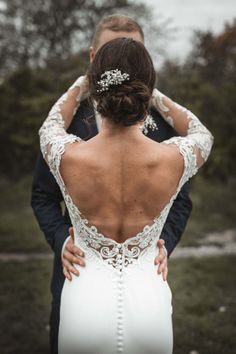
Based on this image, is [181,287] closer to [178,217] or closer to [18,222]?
[178,217]

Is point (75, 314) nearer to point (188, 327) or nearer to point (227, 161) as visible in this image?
point (188, 327)

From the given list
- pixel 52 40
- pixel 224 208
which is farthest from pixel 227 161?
pixel 52 40

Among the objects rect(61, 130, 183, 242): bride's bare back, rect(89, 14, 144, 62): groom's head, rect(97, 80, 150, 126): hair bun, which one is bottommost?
rect(61, 130, 183, 242): bride's bare back

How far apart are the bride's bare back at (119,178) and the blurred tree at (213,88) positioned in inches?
406

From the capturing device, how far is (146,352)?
2238mm

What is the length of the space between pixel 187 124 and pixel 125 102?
2.41ft

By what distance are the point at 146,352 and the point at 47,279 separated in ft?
15.0

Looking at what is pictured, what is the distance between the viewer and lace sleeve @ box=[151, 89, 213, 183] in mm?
2320

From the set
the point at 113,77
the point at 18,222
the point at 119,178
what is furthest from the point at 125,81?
the point at 18,222

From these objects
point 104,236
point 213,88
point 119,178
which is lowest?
point 213,88

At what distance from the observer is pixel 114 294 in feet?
7.28

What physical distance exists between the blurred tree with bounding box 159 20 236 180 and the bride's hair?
10368 millimetres

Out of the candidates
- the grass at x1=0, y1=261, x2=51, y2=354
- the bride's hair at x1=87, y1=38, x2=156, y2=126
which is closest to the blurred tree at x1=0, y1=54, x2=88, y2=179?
the grass at x1=0, y1=261, x2=51, y2=354

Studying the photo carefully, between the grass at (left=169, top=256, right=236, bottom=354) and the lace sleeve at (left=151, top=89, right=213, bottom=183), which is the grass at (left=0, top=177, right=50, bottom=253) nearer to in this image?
the grass at (left=169, top=256, right=236, bottom=354)
